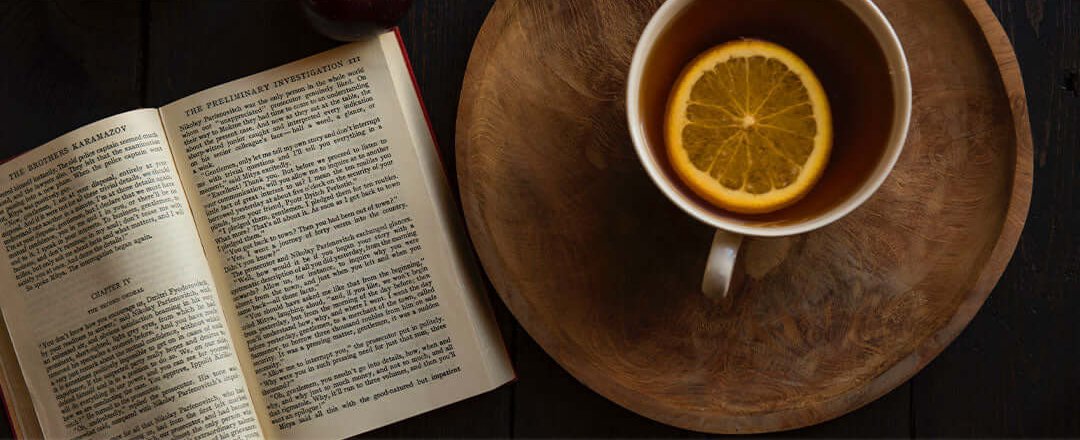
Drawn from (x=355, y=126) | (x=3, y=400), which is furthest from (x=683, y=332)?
(x=3, y=400)

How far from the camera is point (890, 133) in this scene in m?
0.62

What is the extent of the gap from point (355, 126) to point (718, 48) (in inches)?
12.7

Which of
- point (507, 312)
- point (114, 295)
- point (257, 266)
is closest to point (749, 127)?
point (507, 312)

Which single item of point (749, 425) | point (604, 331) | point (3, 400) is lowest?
point (749, 425)

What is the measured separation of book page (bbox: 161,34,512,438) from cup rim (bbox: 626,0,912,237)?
23cm

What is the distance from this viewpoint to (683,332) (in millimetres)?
722

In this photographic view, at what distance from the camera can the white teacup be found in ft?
1.99

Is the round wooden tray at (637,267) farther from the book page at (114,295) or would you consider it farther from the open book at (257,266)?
the book page at (114,295)

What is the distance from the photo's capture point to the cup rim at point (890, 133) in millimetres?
595

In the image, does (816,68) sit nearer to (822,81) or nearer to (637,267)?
(822,81)

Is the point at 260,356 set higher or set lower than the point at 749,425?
higher

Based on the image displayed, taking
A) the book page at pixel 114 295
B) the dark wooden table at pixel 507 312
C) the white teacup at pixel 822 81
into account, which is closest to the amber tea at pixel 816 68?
the white teacup at pixel 822 81

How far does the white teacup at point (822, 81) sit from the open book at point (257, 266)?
0.76 feet

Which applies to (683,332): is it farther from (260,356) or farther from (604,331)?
(260,356)
